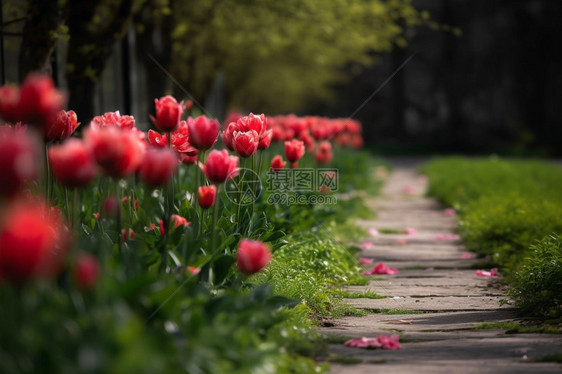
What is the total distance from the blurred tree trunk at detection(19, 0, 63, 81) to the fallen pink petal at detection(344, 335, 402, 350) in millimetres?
3341

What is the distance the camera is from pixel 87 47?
6.80 meters

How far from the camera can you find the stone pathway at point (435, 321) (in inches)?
120

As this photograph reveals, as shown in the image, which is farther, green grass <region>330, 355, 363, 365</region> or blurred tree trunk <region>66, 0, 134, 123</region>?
blurred tree trunk <region>66, 0, 134, 123</region>

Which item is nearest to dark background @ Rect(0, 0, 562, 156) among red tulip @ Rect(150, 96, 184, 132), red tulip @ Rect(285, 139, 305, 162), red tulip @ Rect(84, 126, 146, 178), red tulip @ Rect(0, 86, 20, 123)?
red tulip @ Rect(285, 139, 305, 162)

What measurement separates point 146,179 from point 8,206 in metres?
0.63

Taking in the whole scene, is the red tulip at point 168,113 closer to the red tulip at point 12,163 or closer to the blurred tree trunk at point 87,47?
the red tulip at point 12,163

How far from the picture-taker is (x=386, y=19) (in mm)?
10805

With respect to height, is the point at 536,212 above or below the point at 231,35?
below

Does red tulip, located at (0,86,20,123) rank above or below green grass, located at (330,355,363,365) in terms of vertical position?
above

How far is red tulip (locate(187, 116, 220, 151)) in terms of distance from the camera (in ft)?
10.5

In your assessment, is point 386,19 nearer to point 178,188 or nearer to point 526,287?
point 178,188

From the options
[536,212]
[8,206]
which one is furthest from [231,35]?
[8,206]

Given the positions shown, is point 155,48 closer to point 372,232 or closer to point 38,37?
point 372,232

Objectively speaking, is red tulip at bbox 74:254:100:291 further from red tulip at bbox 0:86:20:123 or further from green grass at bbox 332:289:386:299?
green grass at bbox 332:289:386:299
